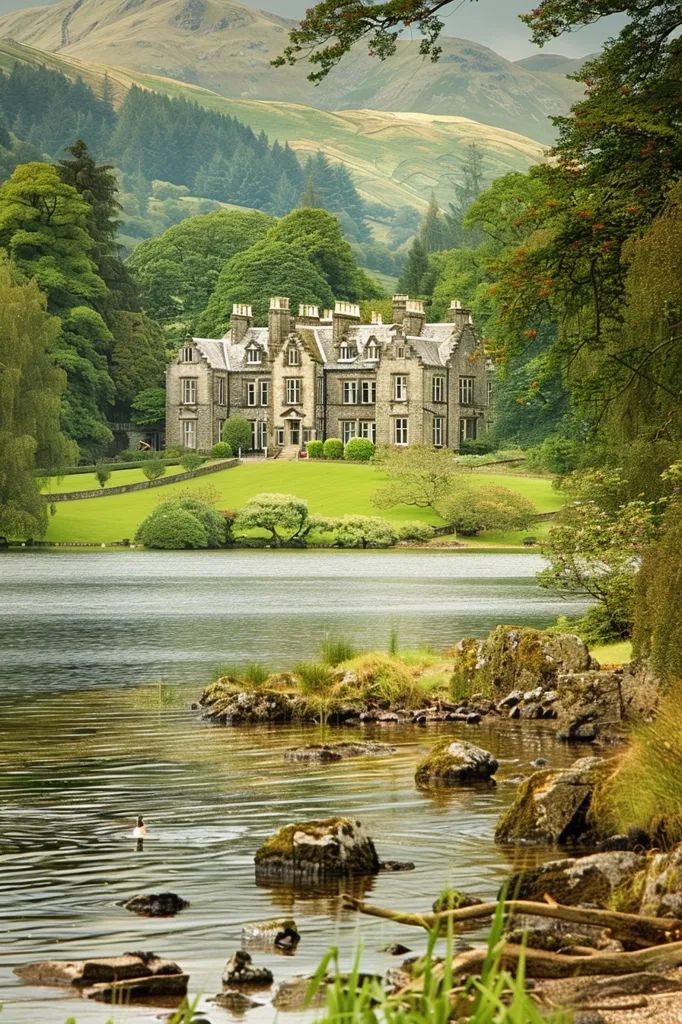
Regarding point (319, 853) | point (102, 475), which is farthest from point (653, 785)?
point (102, 475)

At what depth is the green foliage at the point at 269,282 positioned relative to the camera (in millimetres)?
137750

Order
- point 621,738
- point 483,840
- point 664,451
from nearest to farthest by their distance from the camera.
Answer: point 483,840 → point 621,738 → point 664,451

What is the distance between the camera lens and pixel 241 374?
12475cm

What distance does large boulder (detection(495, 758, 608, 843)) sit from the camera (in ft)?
48.2

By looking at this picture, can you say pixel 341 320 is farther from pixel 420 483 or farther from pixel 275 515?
pixel 275 515

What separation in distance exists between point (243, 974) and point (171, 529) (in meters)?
79.2

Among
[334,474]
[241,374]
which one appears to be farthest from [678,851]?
[241,374]

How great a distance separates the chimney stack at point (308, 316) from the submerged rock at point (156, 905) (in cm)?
11357

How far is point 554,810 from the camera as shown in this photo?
1482 cm

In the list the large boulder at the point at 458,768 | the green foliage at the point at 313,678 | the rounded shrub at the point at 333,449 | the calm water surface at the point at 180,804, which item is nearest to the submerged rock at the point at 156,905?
the calm water surface at the point at 180,804

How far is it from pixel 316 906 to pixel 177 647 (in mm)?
25636

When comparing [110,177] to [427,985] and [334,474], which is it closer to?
[334,474]

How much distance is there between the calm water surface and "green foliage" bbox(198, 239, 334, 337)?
96.6 m

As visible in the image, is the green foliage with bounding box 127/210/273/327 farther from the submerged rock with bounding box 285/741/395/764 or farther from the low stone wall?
the submerged rock with bounding box 285/741/395/764
